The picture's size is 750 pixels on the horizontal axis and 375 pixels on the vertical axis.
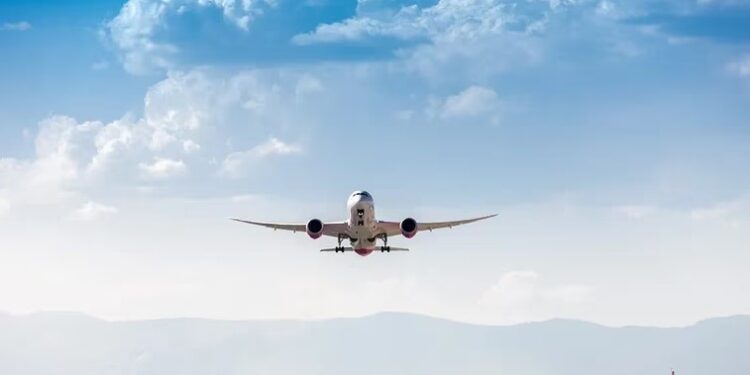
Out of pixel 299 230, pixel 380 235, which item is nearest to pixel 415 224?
pixel 380 235

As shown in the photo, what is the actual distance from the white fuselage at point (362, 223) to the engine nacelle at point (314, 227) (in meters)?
4.53

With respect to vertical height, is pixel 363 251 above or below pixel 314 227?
below

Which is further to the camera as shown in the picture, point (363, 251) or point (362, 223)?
point (363, 251)

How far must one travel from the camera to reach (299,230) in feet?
609

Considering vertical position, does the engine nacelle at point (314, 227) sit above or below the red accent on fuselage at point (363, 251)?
above

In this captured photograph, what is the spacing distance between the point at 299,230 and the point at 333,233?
9484 millimetres

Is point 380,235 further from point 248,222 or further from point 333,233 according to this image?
point 248,222

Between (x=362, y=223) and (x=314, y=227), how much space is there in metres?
9.19

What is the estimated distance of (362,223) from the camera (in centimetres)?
17025

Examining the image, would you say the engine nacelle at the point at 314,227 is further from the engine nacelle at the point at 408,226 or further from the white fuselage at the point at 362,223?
the engine nacelle at the point at 408,226

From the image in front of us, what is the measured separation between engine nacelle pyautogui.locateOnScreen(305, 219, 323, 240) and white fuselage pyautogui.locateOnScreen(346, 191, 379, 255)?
453cm

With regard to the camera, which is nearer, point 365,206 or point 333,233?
point 365,206

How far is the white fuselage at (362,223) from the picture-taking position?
548 ft

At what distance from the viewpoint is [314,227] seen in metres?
176
